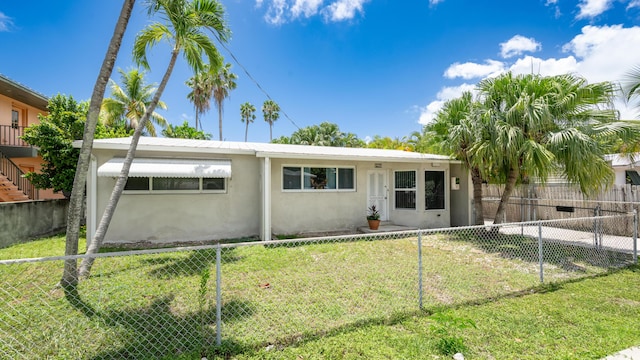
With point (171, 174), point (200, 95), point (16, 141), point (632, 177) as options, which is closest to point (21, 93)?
point (16, 141)

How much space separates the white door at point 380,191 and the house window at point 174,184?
646cm

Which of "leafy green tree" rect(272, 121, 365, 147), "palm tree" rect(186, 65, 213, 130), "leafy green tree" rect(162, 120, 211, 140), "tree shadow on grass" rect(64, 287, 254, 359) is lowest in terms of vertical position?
"tree shadow on grass" rect(64, 287, 254, 359)

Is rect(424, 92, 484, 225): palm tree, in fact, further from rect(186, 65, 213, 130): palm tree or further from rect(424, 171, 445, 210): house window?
rect(186, 65, 213, 130): palm tree

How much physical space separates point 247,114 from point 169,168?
128ft

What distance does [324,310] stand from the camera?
467 centimetres

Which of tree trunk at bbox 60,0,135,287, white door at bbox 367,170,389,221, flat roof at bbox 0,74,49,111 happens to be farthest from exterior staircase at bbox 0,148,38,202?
white door at bbox 367,170,389,221

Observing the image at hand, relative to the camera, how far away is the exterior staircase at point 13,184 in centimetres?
1328

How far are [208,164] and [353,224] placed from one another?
21.0ft

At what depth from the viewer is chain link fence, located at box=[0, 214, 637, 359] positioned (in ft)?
12.3

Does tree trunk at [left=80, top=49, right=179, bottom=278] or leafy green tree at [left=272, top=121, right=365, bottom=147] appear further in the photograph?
leafy green tree at [left=272, top=121, right=365, bottom=147]

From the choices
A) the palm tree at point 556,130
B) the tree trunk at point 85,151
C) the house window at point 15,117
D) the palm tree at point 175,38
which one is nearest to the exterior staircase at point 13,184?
the house window at point 15,117

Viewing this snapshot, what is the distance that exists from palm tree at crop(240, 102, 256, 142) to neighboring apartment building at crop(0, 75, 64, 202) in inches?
1076

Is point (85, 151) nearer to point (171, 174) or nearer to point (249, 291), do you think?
point (171, 174)

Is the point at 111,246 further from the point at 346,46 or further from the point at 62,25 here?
the point at 346,46
